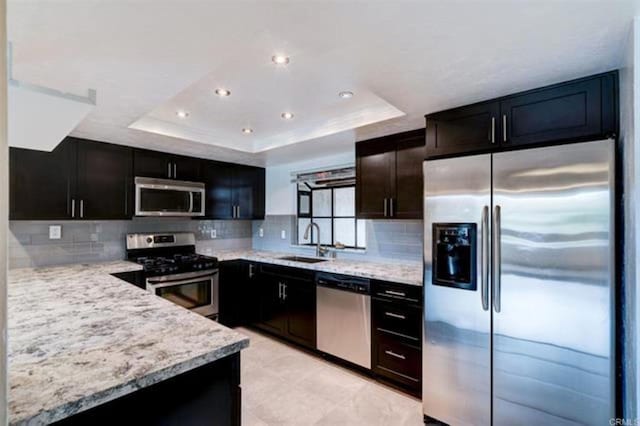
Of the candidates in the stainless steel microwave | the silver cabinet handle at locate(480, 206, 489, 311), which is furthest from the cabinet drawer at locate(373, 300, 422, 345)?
the stainless steel microwave

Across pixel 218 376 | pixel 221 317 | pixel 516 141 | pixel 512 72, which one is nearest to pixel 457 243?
pixel 516 141

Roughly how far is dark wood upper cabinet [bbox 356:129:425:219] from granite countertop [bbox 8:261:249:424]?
1.96 metres

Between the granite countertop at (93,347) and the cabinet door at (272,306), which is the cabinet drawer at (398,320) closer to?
the cabinet door at (272,306)

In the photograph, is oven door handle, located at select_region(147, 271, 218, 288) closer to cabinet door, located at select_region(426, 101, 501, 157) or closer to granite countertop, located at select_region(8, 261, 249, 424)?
granite countertop, located at select_region(8, 261, 249, 424)

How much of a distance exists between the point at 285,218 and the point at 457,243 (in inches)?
109

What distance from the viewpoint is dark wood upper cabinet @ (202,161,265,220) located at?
13.1 feet

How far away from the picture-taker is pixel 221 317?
12.3 ft

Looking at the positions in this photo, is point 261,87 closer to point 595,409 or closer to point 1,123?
point 1,123

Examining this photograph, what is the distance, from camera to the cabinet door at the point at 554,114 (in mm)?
1704

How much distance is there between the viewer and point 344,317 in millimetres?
2932

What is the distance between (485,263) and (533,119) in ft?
Result: 2.93

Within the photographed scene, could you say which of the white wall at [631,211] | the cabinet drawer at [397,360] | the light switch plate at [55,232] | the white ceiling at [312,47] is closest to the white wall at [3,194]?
the white ceiling at [312,47]

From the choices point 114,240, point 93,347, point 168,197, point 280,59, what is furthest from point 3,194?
point 114,240

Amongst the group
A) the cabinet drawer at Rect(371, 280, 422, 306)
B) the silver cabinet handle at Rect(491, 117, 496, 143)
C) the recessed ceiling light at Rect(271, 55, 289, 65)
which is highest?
the recessed ceiling light at Rect(271, 55, 289, 65)
